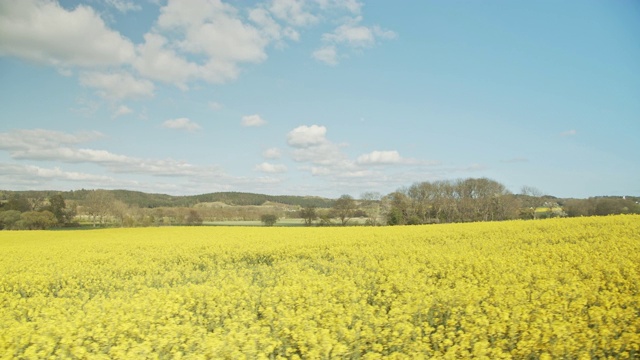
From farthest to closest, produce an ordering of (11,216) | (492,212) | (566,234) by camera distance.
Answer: (492,212) → (11,216) → (566,234)

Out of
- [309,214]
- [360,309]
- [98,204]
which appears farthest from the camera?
[309,214]

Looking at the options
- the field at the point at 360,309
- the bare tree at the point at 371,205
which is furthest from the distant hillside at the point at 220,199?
the field at the point at 360,309

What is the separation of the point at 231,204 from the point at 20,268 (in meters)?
125

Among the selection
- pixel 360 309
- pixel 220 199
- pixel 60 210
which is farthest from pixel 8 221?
pixel 220 199

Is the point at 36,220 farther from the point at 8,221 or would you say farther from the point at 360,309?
the point at 360,309

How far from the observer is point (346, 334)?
545cm

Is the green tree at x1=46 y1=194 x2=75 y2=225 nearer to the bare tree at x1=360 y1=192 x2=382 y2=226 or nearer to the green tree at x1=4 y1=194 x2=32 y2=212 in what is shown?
the green tree at x1=4 y1=194 x2=32 y2=212

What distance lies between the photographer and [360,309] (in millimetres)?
7012

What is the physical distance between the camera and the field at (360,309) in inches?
204

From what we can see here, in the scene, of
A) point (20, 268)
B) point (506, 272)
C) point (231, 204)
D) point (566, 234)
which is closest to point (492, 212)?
point (566, 234)

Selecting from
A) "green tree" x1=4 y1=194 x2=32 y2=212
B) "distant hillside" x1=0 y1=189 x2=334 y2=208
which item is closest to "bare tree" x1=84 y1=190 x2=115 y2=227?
"green tree" x1=4 y1=194 x2=32 y2=212

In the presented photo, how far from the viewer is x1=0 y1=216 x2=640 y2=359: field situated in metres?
5.18

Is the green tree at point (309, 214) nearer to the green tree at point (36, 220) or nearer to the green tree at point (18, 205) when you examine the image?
the green tree at point (36, 220)

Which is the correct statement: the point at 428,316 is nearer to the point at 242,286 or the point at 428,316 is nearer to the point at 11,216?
the point at 242,286
